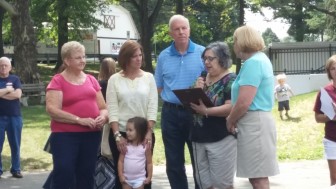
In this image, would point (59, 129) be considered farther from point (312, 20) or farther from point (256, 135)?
point (312, 20)

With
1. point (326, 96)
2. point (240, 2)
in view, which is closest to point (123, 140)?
point (326, 96)

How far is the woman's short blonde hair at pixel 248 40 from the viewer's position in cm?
560

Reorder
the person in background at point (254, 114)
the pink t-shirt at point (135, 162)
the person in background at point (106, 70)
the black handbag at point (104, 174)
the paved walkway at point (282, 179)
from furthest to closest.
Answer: the paved walkway at point (282, 179)
the person in background at point (106, 70)
the black handbag at point (104, 174)
the pink t-shirt at point (135, 162)
the person in background at point (254, 114)

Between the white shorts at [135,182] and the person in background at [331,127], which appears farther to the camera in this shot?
the white shorts at [135,182]

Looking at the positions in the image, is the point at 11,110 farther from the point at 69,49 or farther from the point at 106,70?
the point at 69,49

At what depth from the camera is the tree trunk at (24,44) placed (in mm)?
24609

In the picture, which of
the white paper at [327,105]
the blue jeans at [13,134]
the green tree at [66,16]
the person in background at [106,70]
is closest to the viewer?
the white paper at [327,105]

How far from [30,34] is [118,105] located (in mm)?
19237

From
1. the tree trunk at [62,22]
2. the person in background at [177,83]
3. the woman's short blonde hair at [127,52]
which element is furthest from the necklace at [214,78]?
the tree trunk at [62,22]

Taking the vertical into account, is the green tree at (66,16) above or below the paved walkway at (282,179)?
above

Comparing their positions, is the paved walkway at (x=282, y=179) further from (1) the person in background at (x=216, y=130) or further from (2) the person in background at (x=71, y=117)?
(1) the person in background at (x=216, y=130)

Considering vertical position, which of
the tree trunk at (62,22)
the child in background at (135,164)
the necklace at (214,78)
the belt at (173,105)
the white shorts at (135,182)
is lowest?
the white shorts at (135,182)

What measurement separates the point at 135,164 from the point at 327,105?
215 cm

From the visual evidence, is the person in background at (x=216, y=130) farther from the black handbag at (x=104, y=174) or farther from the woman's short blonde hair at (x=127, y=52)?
the black handbag at (x=104, y=174)
